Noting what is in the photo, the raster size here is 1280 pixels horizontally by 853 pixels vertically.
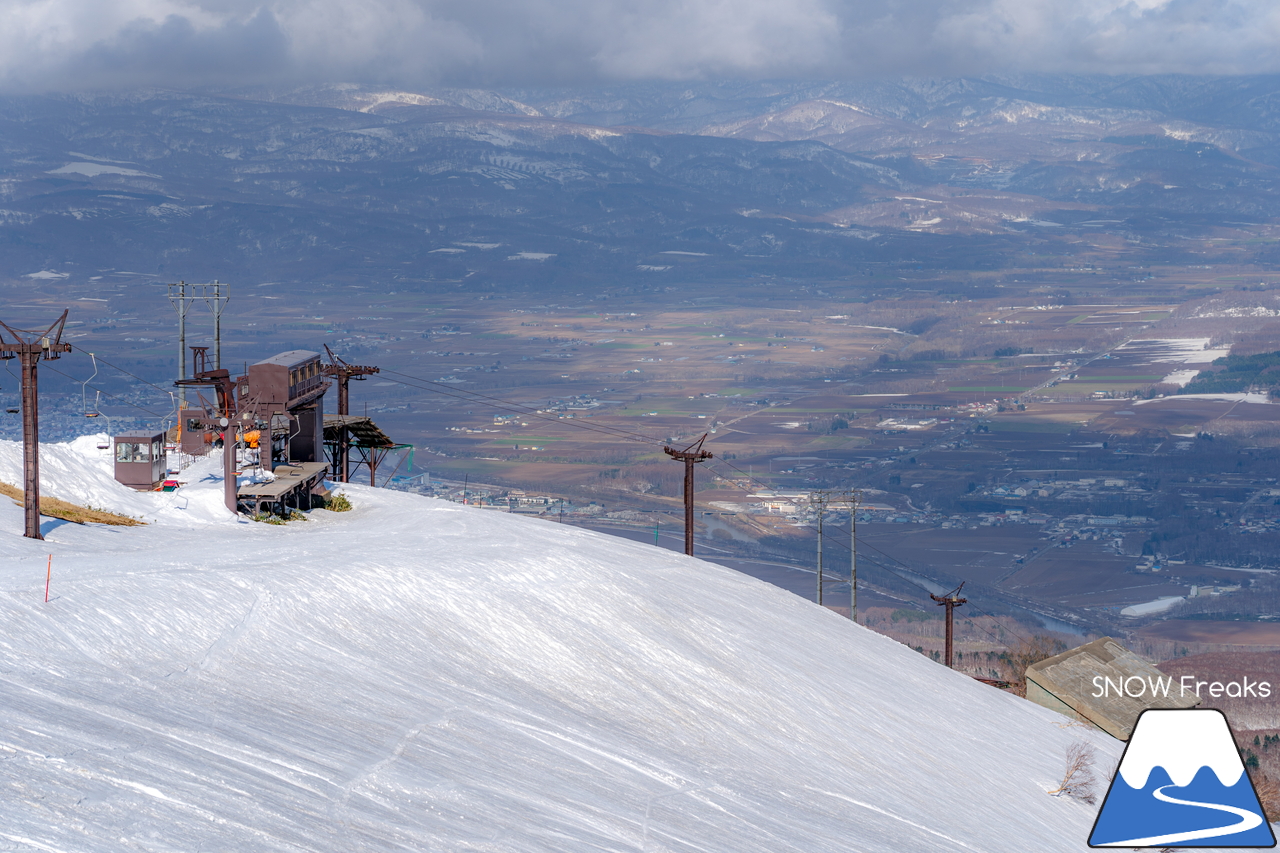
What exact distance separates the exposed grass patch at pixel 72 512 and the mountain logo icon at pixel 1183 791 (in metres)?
36.2

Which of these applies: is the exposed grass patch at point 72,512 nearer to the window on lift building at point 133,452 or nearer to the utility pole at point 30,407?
the utility pole at point 30,407

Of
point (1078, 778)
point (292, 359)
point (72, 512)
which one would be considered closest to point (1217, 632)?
point (1078, 778)

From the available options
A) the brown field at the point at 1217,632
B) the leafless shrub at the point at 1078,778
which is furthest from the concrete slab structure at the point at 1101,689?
the brown field at the point at 1217,632

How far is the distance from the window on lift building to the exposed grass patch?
5265 mm

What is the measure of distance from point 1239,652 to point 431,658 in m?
155

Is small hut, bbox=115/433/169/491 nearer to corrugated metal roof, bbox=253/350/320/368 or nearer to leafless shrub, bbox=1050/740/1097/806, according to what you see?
corrugated metal roof, bbox=253/350/320/368

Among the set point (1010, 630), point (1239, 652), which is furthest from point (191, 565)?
point (1239, 652)

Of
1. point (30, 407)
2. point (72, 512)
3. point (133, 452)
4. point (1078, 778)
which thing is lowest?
point (1078, 778)

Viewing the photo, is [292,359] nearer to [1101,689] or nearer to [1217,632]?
[1101,689]

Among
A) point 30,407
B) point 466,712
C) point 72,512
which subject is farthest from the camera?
point 72,512

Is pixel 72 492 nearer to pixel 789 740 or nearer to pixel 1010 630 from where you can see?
pixel 789 740

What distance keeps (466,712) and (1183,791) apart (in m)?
16.3

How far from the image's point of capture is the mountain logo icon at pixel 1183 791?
59.0ft

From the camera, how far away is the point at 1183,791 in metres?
18.2
